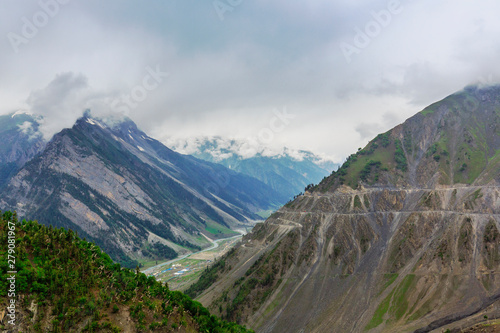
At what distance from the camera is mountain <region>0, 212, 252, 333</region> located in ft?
181

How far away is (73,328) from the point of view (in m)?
56.7

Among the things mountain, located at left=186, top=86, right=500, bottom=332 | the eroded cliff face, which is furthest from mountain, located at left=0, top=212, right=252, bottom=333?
mountain, located at left=186, top=86, right=500, bottom=332

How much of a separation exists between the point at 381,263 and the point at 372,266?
4.36 meters

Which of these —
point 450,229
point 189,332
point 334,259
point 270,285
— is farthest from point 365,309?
point 189,332

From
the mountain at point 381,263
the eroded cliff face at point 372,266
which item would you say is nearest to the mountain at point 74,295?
the eroded cliff face at point 372,266

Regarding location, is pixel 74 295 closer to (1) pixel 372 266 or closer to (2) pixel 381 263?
(1) pixel 372 266

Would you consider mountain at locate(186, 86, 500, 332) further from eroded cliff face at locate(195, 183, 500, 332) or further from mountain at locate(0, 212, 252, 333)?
mountain at locate(0, 212, 252, 333)

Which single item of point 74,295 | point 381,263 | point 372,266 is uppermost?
point 74,295

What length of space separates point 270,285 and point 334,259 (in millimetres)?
33606

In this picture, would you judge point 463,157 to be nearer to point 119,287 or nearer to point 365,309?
point 365,309

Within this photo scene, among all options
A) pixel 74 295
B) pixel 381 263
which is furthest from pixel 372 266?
pixel 74 295

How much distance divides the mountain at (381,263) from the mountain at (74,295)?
2884 inches

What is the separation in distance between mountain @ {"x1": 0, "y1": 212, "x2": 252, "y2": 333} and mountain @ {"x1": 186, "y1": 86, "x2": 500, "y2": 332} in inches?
2884

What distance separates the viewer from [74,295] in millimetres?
60062
